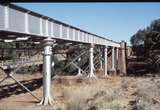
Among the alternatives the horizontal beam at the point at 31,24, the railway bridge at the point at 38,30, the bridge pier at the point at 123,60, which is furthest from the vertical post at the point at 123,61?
the horizontal beam at the point at 31,24

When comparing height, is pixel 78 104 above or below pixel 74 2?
below

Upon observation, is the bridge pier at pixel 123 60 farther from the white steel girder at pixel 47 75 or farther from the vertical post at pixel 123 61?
the white steel girder at pixel 47 75

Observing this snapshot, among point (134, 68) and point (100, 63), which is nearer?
point (100, 63)

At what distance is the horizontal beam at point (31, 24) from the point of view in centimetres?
1384

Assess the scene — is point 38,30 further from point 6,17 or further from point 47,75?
point 6,17

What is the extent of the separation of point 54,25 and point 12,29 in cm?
738

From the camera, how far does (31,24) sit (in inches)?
675

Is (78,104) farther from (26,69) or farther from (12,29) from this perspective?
(26,69)

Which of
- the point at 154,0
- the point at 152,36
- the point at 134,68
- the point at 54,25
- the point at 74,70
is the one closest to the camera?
the point at 154,0

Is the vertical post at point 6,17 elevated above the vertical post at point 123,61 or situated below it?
above

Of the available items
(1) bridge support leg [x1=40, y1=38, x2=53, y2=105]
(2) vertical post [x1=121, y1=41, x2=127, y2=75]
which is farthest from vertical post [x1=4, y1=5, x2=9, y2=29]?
(2) vertical post [x1=121, y1=41, x2=127, y2=75]

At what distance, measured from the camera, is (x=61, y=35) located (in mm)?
23688

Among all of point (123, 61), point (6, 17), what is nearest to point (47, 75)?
point (6, 17)

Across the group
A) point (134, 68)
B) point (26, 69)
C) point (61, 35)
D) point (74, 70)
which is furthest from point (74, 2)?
point (134, 68)
